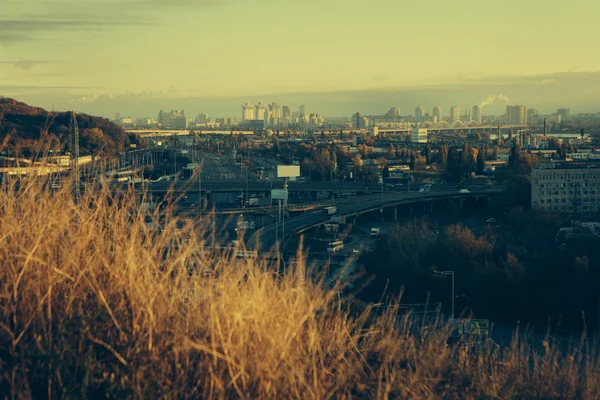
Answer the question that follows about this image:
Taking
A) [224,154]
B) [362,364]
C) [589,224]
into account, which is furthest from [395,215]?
[224,154]

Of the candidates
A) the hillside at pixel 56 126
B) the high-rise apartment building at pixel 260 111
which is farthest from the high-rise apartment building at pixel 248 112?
the hillside at pixel 56 126

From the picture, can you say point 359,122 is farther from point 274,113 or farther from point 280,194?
point 280,194

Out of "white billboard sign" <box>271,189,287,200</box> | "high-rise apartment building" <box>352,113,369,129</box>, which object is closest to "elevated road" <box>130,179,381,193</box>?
"white billboard sign" <box>271,189,287,200</box>

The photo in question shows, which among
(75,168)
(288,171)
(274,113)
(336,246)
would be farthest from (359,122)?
(75,168)

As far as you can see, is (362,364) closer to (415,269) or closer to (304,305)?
(304,305)

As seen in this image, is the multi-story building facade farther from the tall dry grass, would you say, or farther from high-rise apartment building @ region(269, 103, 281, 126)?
high-rise apartment building @ region(269, 103, 281, 126)

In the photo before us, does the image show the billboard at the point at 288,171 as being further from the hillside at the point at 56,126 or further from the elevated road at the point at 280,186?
the hillside at the point at 56,126
